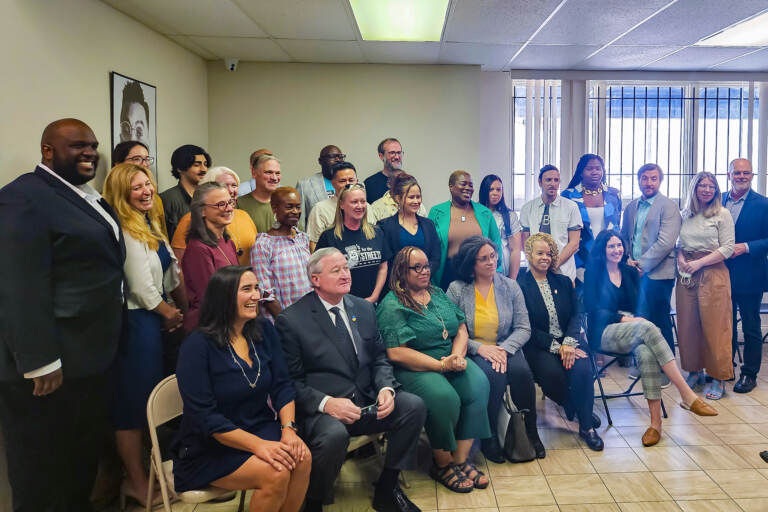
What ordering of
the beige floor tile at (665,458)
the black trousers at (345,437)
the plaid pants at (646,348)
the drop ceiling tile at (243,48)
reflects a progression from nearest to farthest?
the black trousers at (345,437) < the beige floor tile at (665,458) < the plaid pants at (646,348) < the drop ceiling tile at (243,48)

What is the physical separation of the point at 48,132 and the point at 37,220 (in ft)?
1.19

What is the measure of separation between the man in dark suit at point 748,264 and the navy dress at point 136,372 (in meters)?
4.15

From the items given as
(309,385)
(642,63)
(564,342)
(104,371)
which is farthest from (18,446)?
(642,63)

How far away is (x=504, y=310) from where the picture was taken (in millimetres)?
3541

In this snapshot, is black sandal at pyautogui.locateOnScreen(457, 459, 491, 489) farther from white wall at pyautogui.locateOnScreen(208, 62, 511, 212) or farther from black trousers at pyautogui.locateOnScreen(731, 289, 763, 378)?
white wall at pyautogui.locateOnScreen(208, 62, 511, 212)

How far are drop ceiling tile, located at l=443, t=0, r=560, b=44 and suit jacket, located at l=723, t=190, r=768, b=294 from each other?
2229 mm

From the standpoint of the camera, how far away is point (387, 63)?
5805 millimetres

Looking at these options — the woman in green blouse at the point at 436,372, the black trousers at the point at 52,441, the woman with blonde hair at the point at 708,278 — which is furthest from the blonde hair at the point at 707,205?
the black trousers at the point at 52,441

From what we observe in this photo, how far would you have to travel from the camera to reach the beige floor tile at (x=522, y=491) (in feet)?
9.53

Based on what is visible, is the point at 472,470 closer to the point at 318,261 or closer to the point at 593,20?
the point at 318,261

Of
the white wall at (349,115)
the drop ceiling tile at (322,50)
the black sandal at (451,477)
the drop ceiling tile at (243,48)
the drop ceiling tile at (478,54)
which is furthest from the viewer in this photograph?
the white wall at (349,115)

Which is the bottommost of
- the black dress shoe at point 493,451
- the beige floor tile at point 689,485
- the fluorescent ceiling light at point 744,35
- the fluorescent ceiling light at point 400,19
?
the beige floor tile at point 689,485

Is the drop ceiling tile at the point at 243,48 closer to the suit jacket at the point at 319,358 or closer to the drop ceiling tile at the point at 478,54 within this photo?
the drop ceiling tile at the point at 478,54

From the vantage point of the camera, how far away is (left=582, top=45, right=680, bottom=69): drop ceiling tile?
17.3ft
